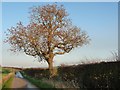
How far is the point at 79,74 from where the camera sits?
1802 cm

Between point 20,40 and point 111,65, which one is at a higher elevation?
point 20,40

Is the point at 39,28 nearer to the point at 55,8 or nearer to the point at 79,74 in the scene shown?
the point at 55,8

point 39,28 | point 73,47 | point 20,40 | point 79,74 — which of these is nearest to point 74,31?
point 73,47

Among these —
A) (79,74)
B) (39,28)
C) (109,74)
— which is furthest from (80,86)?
(39,28)

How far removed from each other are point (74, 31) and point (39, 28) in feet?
15.3

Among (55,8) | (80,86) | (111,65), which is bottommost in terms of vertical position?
(80,86)

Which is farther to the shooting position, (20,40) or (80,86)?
(20,40)

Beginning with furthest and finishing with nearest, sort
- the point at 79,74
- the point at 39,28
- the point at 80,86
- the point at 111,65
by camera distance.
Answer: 1. the point at 39,28
2. the point at 79,74
3. the point at 80,86
4. the point at 111,65

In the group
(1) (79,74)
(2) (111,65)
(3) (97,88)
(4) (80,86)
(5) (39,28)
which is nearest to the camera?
(2) (111,65)

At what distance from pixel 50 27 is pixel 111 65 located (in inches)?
907

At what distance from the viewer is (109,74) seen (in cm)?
1351

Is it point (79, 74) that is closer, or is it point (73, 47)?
point (79, 74)

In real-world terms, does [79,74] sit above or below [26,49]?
below

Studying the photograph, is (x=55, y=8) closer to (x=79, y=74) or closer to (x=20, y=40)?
(x=20, y=40)
